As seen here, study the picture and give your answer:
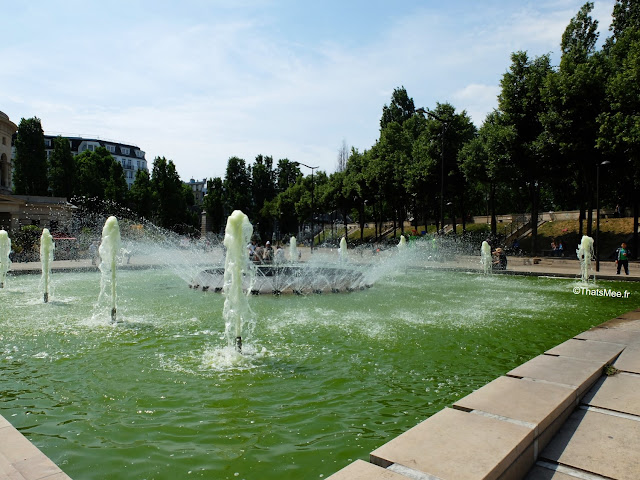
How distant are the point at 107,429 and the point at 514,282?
1804cm

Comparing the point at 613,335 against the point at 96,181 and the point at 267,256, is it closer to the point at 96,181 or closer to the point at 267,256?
the point at 267,256

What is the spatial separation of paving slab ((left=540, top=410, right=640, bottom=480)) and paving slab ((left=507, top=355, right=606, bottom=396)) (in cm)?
53

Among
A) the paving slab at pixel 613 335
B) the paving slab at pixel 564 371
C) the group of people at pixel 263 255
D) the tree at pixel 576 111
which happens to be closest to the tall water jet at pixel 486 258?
the tree at pixel 576 111

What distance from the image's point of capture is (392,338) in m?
8.83

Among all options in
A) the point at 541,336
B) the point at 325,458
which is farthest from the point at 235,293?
the point at 541,336

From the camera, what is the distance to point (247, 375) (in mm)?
6574

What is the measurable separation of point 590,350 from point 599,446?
3155 millimetres

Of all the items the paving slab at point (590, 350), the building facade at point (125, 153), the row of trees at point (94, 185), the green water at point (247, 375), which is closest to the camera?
the green water at point (247, 375)

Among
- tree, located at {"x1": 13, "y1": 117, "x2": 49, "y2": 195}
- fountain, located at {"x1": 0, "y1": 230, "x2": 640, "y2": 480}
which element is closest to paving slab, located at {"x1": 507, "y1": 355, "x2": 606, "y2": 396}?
fountain, located at {"x1": 0, "y1": 230, "x2": 640, "y2": 480}

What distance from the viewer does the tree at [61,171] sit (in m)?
63.3

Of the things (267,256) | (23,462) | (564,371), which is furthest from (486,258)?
(23,462)

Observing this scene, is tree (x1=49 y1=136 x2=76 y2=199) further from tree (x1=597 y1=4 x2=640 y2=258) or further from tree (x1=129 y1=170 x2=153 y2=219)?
tree (x1=597 y1=4 x2=640 y2=258)

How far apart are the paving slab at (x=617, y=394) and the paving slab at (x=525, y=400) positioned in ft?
1.17

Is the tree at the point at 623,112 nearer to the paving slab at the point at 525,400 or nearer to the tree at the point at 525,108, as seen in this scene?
the tree at the point at 525,108
